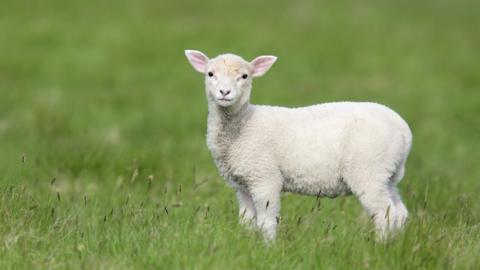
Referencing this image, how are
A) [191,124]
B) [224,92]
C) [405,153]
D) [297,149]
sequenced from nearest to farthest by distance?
[224,92] < [297,149] < [405,153] < [191,124]

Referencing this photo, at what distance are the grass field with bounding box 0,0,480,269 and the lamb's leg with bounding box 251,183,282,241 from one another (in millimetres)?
91

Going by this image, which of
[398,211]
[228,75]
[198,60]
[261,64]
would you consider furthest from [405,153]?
[198,60]

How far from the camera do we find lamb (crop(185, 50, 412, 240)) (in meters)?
5.95

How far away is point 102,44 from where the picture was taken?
18.6 meters

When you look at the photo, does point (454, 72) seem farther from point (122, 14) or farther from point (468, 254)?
point (468, 254)

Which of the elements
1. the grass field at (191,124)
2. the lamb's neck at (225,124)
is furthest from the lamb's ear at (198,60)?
the grass field at (191,124)

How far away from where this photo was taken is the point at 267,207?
5.95 meters

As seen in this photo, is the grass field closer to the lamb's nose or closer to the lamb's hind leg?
the lamb's hind leg

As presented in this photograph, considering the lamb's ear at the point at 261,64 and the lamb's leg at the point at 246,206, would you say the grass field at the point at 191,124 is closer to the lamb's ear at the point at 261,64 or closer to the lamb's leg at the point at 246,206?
the lamb's leg at the point at 246,206

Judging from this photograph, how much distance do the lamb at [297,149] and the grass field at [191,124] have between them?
0.18 meters

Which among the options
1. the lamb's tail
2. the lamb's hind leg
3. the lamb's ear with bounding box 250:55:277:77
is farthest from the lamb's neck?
the lamb's tail

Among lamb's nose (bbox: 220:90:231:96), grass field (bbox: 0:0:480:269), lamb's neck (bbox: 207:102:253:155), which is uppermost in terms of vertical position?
lamb's nose (bbox: 220:90:231:96)

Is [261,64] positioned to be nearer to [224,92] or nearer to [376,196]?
[224,92]

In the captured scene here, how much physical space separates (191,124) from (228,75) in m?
8.24
